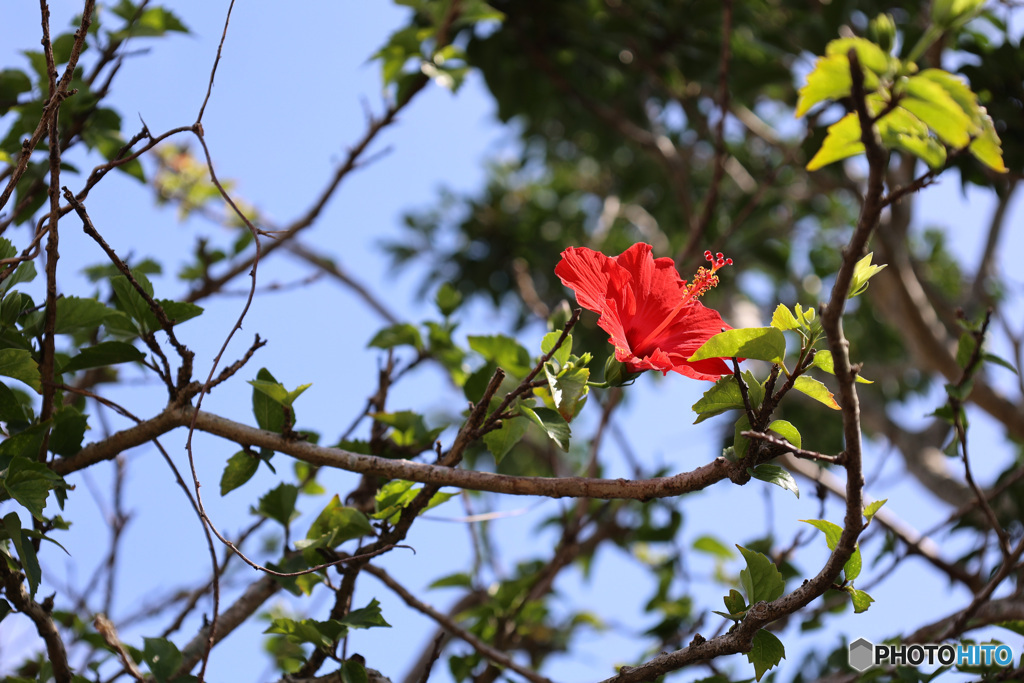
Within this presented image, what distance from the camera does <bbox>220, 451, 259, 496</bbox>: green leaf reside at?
42.4 inches

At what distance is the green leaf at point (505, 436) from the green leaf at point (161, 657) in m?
0.65

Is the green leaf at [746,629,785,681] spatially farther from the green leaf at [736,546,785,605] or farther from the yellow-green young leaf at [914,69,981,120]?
the yellow-green young leaf at [914,69,981,120]

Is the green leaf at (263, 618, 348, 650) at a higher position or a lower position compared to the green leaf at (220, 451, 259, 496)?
lower

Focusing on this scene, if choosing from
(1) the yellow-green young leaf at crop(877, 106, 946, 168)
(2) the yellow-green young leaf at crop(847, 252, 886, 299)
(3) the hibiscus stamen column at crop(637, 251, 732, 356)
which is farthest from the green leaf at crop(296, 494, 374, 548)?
(1) the yellow-green young leaf at crop(877, 106, 946, 168)

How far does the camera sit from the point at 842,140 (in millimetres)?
812

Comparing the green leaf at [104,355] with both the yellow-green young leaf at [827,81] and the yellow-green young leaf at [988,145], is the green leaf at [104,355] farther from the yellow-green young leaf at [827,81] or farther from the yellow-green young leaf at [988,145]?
the yellow-green young leaf at [988,145]

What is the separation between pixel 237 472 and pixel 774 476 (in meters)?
0.76

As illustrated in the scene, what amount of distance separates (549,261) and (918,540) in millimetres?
2186

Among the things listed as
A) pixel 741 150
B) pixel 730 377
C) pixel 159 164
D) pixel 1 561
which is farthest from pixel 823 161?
pixel 741 150

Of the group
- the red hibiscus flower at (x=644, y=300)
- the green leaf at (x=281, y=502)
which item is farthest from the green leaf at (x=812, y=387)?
the green leaf at (x=281, y=502)

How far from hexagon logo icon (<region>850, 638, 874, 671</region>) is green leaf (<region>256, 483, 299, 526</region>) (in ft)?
3.55

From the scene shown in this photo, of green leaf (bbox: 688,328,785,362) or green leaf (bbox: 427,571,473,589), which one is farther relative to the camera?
green leaf (bbox: 427,571,473,589)
